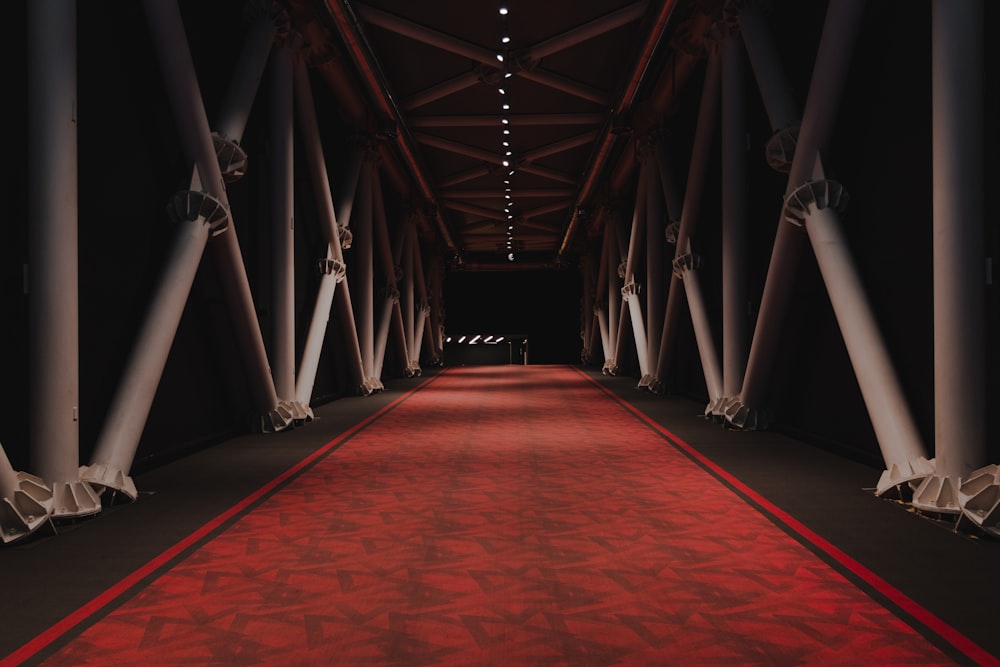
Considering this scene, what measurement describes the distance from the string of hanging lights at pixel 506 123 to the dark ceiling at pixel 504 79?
4 centimetres

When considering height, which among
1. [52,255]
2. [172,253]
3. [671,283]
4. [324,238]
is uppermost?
[324,238]

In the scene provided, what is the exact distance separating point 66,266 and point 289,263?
603cm

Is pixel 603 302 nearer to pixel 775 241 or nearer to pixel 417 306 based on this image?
pixel 417 306

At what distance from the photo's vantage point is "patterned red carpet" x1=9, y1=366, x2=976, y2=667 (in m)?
3.23

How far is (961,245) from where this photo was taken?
17.7 feet

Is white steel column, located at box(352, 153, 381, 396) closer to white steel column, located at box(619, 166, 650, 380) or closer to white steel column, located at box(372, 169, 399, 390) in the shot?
white steel column, located at box(372, 169, 399, 390)

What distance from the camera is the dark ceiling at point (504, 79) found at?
43.0ft

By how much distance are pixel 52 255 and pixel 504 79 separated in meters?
11.3

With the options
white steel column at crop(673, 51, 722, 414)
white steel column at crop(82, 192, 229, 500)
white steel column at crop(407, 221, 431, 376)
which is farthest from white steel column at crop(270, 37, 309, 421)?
white steel column at crop(407, 221, 431, 376)

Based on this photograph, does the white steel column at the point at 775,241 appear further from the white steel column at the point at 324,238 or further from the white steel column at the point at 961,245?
the white steel column at the point at 324,238

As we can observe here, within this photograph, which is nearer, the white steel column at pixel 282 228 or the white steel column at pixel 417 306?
the white steel column at pixel 282 228

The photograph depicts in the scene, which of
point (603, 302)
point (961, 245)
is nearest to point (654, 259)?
point (961, 245)

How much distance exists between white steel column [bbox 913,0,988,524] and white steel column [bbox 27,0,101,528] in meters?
6.19

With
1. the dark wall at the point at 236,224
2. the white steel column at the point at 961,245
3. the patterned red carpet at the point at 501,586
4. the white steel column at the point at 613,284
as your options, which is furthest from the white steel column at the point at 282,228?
the white steel column at the point at 613,284
